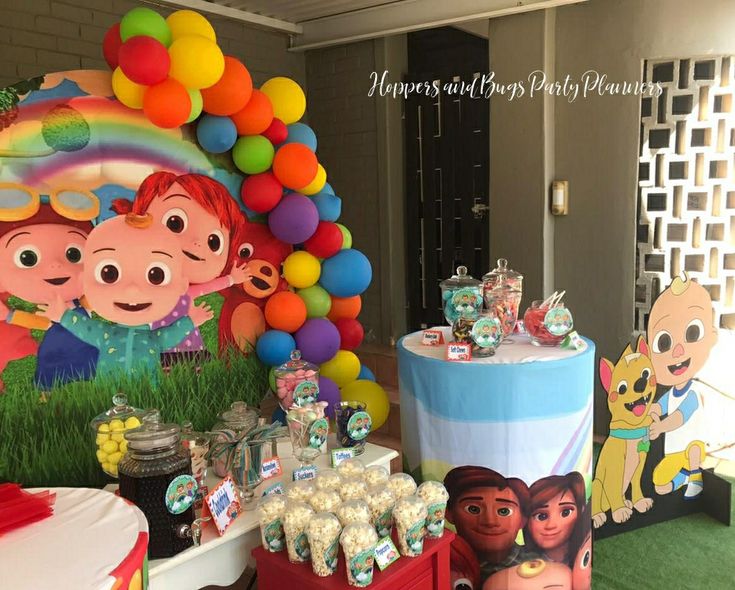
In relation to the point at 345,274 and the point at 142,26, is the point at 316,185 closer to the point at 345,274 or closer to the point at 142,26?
the point at 345,274

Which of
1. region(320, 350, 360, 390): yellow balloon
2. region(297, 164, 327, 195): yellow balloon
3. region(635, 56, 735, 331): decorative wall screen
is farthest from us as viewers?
region(635, 56, 735, 331): decorative wall screen

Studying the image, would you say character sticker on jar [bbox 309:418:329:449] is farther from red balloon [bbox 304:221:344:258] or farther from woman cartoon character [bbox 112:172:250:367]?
red balloon [bbox 304:221:344:258]

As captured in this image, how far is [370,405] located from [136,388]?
1.00 metres

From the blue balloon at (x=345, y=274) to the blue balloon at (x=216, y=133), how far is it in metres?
0.66

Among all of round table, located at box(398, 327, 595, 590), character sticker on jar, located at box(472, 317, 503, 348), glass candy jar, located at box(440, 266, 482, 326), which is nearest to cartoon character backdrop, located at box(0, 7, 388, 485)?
glass candy jar, located at box(440, 266, 482, 326)

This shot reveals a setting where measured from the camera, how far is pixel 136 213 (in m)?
2.41

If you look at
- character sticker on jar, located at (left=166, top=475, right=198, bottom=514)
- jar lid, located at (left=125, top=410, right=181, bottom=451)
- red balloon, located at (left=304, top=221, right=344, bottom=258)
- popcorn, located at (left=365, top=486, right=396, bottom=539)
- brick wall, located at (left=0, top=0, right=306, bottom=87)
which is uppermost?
brick wall, located at (left=0, top=0, right=306, bottom=87)

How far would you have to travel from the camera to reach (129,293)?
7.91 feet

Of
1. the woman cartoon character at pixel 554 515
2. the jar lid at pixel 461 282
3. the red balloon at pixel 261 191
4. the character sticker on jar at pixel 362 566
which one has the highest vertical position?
the red balloon at pixel 261 191

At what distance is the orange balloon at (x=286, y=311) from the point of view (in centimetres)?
274

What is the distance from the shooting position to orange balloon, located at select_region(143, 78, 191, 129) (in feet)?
7.30

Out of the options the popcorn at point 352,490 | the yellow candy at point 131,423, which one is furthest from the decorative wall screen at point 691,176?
the yellow candy at point 131,423

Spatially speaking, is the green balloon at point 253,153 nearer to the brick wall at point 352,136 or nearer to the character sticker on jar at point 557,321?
the character sticker on jar at point 557,321

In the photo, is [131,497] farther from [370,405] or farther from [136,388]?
[370,405]
